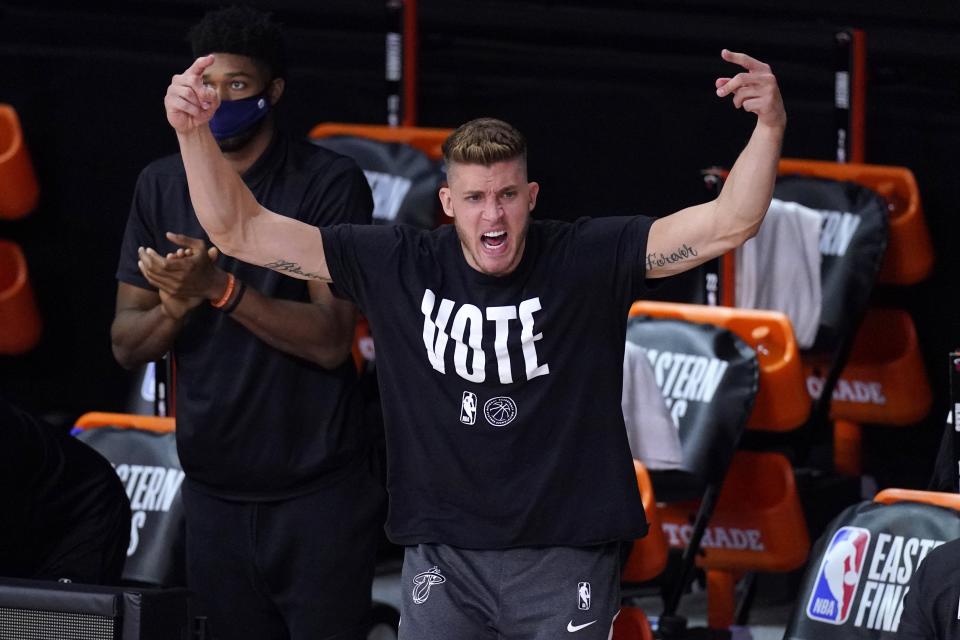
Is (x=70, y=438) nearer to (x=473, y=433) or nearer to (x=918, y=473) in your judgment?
(x=473, y=433)

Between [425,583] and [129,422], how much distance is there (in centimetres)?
160

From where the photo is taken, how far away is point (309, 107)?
6.09 m

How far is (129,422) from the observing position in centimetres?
455

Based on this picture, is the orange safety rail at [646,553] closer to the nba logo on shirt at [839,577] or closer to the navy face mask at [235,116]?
the nba logo on shirt at [839,577]

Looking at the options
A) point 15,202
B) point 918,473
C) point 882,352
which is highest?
point 15,202

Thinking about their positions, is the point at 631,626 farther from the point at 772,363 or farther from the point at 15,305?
the point at 15,305

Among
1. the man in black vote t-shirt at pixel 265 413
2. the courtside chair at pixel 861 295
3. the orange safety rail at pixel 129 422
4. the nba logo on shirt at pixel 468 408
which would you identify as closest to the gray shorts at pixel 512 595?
the nba logo on shirt at pixel 468 408

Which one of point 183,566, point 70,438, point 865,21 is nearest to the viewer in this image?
point 70,438

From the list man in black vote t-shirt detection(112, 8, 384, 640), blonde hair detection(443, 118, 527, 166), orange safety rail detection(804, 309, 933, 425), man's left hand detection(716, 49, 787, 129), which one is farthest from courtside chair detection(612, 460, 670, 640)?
orange safety rail detection(804, 309, 933, 425)

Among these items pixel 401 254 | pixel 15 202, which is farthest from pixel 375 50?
pixel 401 254

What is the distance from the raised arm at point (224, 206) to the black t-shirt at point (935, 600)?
3.87ft

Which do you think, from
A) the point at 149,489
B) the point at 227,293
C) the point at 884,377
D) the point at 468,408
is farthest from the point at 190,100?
the point at 884,377

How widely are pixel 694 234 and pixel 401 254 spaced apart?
1.65ft

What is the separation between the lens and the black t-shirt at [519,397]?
10.3 feet
